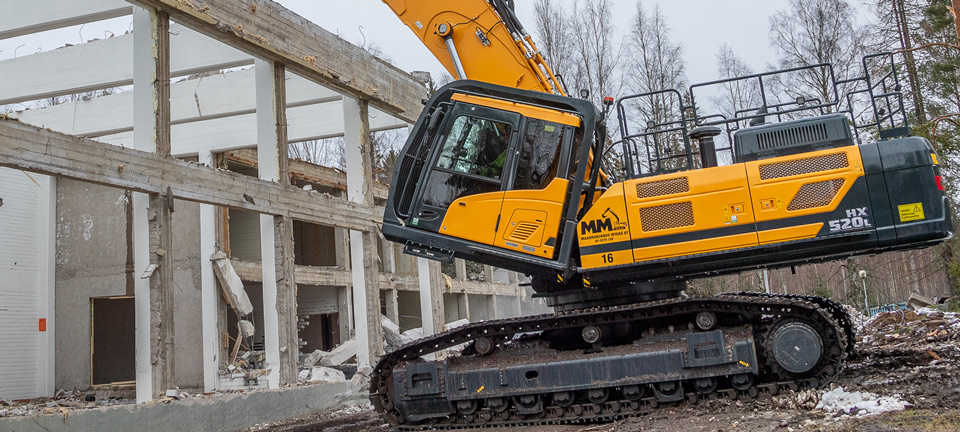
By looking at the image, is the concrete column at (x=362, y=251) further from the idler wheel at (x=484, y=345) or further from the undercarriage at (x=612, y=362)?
the idler wheel at (x=484, y=345)

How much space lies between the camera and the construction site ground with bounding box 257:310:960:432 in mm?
5766

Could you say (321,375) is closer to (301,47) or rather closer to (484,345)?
(301,47)

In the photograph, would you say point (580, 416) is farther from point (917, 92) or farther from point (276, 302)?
point (917, 92)

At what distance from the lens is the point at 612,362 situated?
7352 millimetres

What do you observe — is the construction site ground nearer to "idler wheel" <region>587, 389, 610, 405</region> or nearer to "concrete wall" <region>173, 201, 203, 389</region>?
"idler wheel" <region>587, 389, 610, 405</region>

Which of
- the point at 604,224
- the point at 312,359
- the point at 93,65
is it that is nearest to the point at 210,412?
the point at 604,224

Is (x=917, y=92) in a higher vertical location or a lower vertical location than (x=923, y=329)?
higher

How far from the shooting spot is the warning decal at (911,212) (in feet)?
22.2

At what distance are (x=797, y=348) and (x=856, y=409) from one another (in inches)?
34.5

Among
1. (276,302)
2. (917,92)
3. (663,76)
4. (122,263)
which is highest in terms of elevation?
(663,76)

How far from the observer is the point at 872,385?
7.04m

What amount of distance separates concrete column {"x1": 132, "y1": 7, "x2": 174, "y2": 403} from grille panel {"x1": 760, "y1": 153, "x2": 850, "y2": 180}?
7.60 metres

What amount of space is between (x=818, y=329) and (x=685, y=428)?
1.81 m

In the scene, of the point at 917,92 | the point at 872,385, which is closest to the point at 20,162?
the point at 872,385
